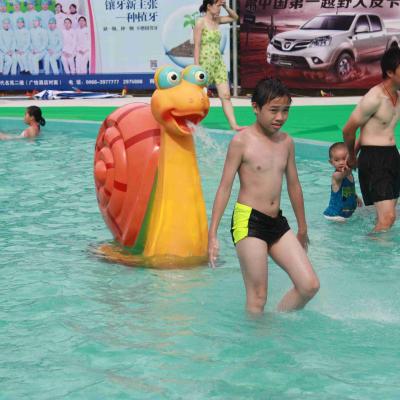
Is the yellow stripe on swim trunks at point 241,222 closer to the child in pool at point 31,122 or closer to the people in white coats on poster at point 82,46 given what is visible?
the child in pool at point 31,122

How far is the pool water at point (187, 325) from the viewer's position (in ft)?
12.7

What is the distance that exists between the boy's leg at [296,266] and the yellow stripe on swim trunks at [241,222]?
0.18 metres

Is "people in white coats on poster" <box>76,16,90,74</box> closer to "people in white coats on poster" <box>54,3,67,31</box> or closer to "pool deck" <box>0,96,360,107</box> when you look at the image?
"people in white coats on poster" <box>54,3,67,31</box>

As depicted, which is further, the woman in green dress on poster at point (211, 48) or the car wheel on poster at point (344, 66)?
the car wheel on poster at point (344, 66)

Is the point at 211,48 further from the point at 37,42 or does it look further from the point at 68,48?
the point at 37,42

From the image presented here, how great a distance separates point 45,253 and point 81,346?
199cm

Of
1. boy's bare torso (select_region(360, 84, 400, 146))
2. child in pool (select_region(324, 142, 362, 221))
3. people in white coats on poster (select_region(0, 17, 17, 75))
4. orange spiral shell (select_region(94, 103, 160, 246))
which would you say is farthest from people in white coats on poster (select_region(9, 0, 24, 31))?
boy's bare torso (select_region(360, 84, 400, 146))

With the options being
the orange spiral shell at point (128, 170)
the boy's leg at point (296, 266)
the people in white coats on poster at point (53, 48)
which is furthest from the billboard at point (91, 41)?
the boy's leg at point (296, 266)

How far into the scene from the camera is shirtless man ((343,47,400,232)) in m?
6.30

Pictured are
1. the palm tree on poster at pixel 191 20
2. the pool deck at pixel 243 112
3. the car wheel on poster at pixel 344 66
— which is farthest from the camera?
the palm tree on poster at pixel 191 20

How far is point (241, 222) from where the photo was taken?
443 cm

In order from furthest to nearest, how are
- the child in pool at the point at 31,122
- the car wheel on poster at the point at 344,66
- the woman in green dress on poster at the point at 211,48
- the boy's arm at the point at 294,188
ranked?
the car wheel on poster at the point at 344,66 → the child in pool at the point at 31,122 → the woman in green dress on poster at the point at 211,48 → the boy's arm at the point at 294,188

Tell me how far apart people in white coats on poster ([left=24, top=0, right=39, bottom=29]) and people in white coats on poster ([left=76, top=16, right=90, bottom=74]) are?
0.98m

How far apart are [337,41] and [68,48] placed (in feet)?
17.7
